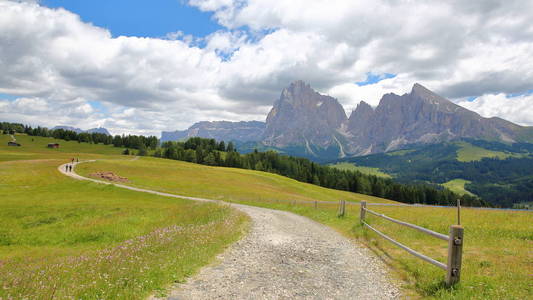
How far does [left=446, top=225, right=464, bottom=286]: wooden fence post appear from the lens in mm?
9562

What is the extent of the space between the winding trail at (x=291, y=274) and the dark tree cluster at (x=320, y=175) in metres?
133

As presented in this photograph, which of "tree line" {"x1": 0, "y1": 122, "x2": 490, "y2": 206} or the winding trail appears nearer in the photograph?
the winding trail

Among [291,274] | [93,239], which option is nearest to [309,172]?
[93,239]

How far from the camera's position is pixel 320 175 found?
6280 inches

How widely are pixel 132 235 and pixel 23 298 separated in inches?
701

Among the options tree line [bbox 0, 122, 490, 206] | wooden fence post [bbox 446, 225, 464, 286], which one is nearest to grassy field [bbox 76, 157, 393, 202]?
wooden fence post [bbox 446, 225, 464, 286]

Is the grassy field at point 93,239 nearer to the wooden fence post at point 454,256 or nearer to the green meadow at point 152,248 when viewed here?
the green meadow at point 152,248

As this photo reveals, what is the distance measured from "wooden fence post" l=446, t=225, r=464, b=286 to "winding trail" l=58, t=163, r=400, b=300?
1725mm

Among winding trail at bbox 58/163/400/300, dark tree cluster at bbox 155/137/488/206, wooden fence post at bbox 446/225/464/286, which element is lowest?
dark tree cluster at bbox 155/137/488/206

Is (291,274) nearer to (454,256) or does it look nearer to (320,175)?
(454,256)

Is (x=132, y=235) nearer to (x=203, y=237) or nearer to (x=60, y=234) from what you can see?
(x=60, y=234)

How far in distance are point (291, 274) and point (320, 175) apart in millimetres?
151235

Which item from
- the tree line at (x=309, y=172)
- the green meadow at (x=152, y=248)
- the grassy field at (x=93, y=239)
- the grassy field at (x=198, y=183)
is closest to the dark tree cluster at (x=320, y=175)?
the tree line at (x=309, y=172)

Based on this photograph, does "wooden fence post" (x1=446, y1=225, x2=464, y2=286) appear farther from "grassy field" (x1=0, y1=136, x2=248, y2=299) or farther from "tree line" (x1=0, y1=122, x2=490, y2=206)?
"tree line" (x1=0, y1=122, x2=490, y2=206)
